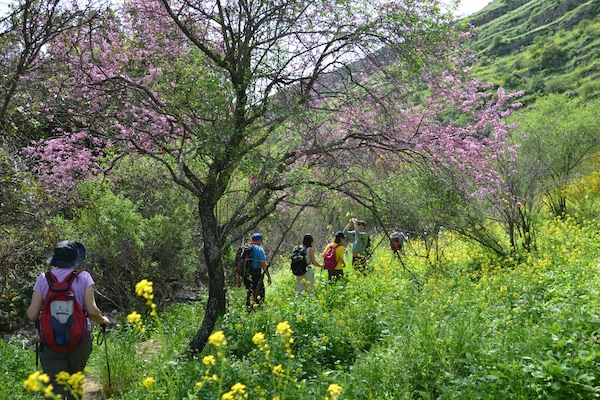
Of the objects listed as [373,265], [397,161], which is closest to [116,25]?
[397,161]

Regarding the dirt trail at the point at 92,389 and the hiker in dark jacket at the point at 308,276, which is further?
the hiker in dark jacket at the point at 308,276

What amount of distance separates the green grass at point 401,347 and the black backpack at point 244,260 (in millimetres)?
537

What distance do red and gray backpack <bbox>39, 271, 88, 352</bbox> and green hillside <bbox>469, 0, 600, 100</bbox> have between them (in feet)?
139

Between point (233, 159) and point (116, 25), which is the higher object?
point (116, 25)

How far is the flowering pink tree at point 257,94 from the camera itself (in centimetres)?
504

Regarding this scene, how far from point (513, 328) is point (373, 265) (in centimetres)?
619

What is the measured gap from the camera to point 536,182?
1155cm

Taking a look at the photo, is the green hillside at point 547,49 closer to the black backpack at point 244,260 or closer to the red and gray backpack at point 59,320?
the black backpack at point 244,260

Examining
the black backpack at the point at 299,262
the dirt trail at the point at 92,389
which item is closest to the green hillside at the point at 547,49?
the black backpack at the point at 299,262

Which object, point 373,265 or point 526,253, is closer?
point 526,253

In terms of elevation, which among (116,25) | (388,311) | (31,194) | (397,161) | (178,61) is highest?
(116,25)

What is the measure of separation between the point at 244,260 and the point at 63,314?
3663mm

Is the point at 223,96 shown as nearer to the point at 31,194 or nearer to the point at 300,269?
the point at 31,194

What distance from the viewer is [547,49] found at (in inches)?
2393
